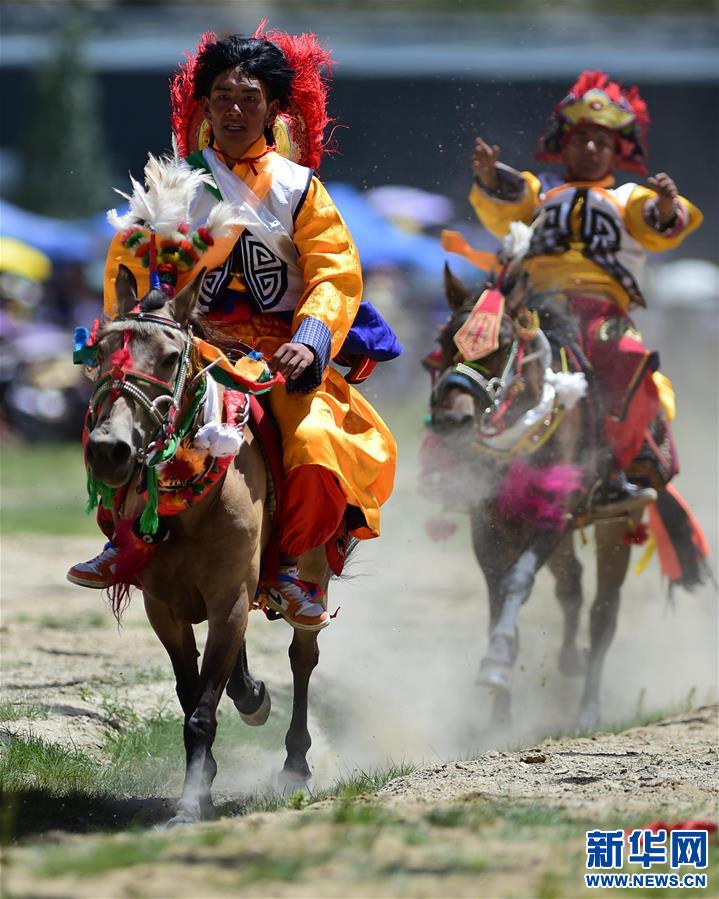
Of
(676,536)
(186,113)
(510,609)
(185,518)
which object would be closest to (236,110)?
(186,113)

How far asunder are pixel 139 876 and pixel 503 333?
4355 millimetres

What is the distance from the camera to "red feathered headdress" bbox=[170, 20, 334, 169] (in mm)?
6355

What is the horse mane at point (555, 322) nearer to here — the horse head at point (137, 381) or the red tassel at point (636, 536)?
the red tassel at point (636, 536)

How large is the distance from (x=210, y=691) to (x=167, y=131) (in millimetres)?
21149

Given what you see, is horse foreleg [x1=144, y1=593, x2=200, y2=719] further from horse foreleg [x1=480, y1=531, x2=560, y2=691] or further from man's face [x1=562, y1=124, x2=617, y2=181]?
man's face [x1=562, y1=124, x2=617, y2=181]

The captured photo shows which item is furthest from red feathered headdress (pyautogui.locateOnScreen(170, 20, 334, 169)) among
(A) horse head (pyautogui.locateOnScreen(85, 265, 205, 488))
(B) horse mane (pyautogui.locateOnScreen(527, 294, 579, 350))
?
(B) horse mane (pyautogui.locateOnScreen(527, 294, 579, 350))

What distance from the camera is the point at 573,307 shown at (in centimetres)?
864

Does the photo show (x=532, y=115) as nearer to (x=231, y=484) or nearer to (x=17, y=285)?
(x=231, y=484)

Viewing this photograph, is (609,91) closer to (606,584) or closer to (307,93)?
(606,584)

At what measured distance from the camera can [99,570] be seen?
226 inches

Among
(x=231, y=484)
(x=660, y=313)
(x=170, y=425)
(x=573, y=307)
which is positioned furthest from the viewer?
(x=660, y=313)

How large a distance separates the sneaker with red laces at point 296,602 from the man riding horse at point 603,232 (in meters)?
2.85

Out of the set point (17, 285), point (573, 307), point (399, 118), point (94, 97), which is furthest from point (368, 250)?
point (573, 307)

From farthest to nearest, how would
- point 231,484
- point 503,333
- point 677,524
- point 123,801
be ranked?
point 677,524, point 503,333, point 123,801, point 231,484
